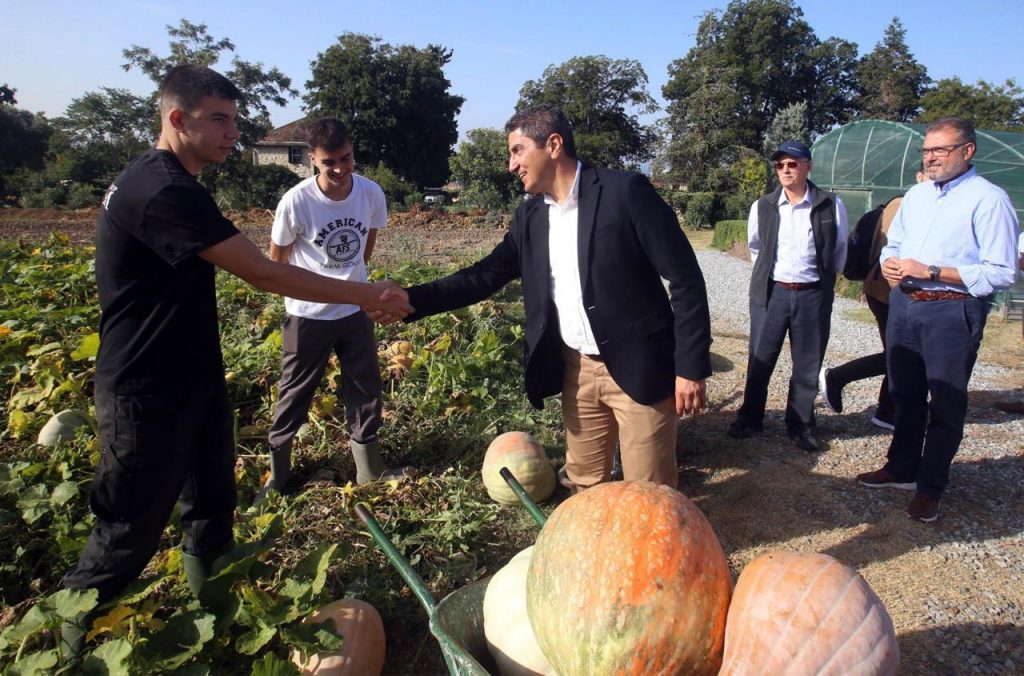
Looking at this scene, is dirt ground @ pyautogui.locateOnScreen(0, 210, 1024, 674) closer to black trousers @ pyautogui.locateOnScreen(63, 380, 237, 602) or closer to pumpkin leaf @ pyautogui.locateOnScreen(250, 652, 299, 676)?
pumpkin leaf @ pyautogui.locateOnScreen(250, 652, 299, 676)

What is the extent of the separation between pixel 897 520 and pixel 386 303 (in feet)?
10.1

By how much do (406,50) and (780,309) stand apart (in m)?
48.3

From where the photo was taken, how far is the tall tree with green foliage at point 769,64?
152ft

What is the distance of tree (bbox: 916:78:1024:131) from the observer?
128 feet

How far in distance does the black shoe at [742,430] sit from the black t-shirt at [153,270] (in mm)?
3733

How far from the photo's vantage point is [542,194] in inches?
115

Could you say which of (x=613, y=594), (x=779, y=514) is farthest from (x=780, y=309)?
(x=613, y=594)

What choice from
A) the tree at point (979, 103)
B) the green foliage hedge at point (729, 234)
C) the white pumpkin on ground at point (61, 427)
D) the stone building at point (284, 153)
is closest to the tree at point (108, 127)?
the stone building at point (284, 153)

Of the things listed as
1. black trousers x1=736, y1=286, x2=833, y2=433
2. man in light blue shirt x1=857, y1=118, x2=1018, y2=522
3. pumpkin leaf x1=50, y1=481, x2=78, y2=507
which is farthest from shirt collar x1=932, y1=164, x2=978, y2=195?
pumpkin leaf x1=50, y1=481, x2=78, y2=507

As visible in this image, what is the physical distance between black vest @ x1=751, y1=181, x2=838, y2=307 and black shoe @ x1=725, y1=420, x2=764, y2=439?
897mm

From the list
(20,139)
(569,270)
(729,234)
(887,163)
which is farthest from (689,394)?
(20,139)

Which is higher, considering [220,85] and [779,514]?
[220,85]

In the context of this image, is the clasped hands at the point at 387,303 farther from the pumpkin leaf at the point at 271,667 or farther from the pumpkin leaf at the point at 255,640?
the pumpkin leaf at the point at 271,667

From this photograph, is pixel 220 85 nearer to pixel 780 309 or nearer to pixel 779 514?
pixel 779 514
